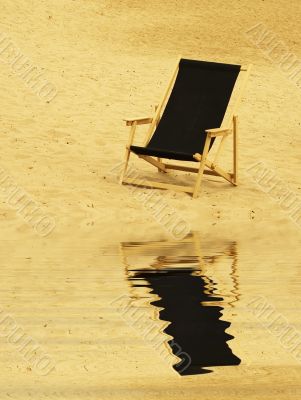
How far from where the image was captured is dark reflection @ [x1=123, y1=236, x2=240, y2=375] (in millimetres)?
4973

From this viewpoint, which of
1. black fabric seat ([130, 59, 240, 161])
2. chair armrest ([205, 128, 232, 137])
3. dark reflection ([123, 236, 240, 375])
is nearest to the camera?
dark reflection ([123, 236, 240, 375])

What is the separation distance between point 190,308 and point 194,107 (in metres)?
4.59

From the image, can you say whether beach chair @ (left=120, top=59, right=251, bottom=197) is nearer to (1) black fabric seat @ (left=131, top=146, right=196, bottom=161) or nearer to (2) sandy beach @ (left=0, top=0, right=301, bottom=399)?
(1) black fabric seat @ (left=131, top=146, right=196, bottom=161)

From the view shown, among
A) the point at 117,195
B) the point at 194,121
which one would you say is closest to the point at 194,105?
the point at 194,121

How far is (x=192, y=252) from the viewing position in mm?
8023

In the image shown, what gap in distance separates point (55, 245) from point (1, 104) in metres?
5.56

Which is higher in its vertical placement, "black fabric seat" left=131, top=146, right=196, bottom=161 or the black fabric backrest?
the black fabric backrest

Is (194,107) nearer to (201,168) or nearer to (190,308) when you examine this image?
(201,168)

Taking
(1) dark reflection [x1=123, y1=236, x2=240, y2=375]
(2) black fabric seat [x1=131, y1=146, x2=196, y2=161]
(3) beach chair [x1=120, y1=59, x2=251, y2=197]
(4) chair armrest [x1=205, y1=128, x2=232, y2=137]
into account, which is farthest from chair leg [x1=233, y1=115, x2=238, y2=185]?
(1) dark reflection [x1=123, y1=236, x2=240, y2=375]

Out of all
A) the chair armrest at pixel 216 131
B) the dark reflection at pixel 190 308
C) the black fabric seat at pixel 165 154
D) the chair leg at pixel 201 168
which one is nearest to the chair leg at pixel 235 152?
the chair armrest at pixel 216 131

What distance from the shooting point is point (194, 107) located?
10.4 m

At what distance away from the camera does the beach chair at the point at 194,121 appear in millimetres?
9945

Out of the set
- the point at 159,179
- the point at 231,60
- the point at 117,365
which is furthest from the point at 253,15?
the point at 117,365

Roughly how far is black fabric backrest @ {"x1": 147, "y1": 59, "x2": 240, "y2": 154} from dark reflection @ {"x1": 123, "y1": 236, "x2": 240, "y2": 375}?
6.93 feet
